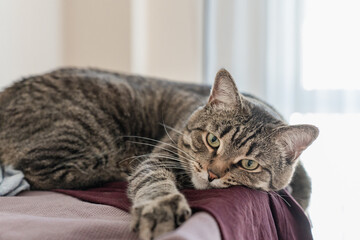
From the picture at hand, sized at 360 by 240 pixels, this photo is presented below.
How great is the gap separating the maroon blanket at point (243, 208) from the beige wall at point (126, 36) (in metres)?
1.57

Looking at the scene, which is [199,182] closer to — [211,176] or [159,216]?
[211,176]

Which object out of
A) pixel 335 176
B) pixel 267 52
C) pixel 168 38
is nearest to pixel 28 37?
pixel 168 38

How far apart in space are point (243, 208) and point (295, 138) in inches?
14.2

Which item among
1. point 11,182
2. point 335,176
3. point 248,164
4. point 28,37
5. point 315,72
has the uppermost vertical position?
point 28,37

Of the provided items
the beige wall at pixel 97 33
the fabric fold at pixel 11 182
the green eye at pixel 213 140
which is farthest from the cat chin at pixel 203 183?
the beige wall at pixel 97 33

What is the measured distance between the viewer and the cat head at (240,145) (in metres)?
1.26

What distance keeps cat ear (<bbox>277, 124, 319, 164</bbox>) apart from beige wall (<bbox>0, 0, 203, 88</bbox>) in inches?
66.1

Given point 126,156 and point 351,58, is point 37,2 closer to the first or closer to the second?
point 126,156

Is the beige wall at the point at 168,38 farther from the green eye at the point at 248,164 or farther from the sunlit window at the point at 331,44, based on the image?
the green eye at the point at 248,164

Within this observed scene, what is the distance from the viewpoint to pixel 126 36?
9.50ft

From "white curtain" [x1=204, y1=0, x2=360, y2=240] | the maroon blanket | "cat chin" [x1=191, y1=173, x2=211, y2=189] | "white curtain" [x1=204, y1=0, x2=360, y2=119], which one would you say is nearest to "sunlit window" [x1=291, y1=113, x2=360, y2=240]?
"white curtain" [x1=204, y1=0, x2=360, y2=240]

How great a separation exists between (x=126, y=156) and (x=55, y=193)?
0.41 meters

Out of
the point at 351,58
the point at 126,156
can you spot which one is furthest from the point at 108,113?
the point at 351,58

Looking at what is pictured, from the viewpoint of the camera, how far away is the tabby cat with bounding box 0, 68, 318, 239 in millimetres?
1252
